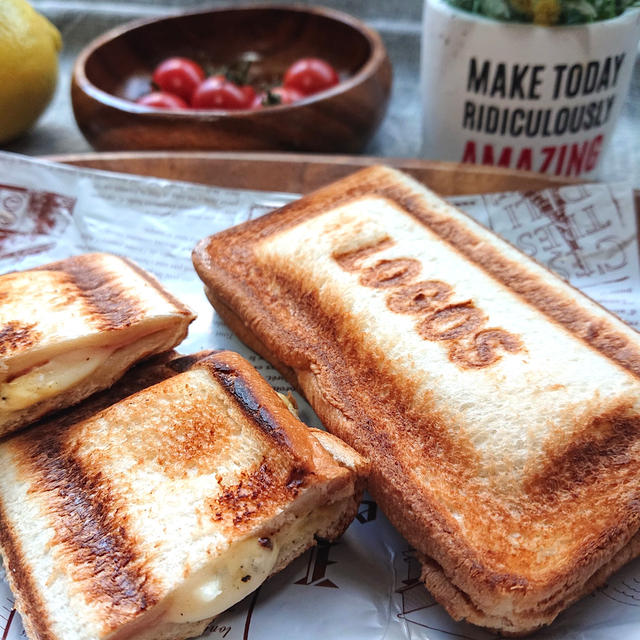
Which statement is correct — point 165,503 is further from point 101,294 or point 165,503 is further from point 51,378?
point 101,294

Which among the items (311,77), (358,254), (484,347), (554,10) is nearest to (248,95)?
(311,77)

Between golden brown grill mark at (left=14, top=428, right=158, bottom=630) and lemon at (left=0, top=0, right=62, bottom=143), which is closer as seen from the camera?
golden brown grill mark at (left=14, top=428, right=158, bottom=630)

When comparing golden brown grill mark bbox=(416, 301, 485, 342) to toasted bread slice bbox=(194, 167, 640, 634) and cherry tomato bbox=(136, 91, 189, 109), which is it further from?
cherry tomato bbox=(136, 91, 189, 109)

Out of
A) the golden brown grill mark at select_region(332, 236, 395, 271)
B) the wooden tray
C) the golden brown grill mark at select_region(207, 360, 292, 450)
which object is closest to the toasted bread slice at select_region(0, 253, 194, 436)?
the golden brown grill mark at select_region(207, 360, 292, 450)

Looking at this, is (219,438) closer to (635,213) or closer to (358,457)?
(358,457)

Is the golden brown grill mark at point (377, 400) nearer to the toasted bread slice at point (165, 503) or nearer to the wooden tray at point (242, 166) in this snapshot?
the toasted bread slice at point (165, 503)
